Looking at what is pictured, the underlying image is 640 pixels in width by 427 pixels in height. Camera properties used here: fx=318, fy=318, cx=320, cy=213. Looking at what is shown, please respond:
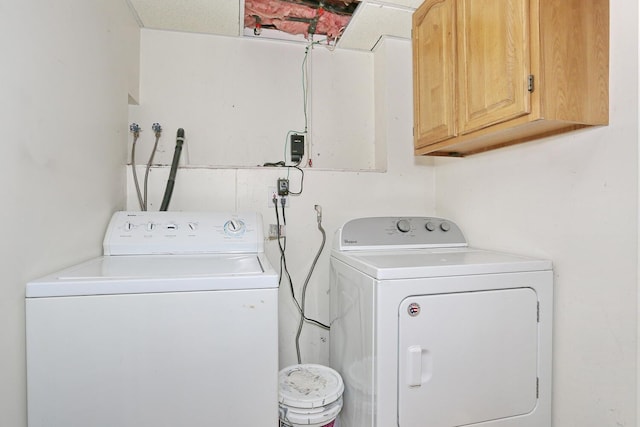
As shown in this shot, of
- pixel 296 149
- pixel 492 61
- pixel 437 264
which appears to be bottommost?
pixel 437 264

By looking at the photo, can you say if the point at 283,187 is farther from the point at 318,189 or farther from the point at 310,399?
the point at 310,399

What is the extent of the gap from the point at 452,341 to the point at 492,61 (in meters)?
1.10

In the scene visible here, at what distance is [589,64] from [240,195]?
166 centimetres

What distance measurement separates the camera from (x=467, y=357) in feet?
3.92

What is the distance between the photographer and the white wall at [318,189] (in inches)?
72.9

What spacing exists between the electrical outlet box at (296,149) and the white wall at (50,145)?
1.00 meters

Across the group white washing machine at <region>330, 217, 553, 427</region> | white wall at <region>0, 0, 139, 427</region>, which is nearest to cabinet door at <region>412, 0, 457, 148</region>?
white washing machine at <region>330, 217, 553, 427</region>

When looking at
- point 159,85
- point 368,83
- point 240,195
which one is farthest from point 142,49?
point 368,83

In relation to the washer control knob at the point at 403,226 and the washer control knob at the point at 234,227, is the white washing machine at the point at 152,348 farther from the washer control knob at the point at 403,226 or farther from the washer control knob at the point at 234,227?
the washer control knob at the point at 403,226

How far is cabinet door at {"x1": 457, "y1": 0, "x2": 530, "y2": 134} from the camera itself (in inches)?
44.2

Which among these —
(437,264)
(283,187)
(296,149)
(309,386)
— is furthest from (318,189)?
(309,386)

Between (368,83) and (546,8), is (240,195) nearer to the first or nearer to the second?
(368,83)

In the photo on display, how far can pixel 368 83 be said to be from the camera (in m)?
2.31

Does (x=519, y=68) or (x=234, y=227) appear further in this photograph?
(x=234, y=227)
